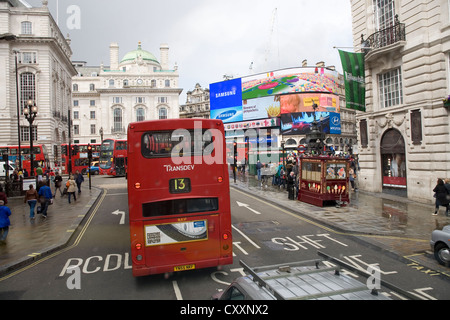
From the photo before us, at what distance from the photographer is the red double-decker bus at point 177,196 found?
7004mm

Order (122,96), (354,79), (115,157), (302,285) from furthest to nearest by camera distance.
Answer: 1. (122,96)
2. (115,157)
3. (354,79)
4. (302,285)

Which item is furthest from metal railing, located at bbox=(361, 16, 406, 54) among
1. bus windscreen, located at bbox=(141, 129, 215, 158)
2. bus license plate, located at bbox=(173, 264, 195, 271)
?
bus license plate, located at bbox=(173, 264, 195, 271)

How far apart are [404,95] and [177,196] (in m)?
16.2

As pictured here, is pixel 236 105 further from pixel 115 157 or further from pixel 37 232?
pixel 37 232

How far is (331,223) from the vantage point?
496 inches

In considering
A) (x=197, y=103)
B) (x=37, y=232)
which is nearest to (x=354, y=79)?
(x=37, y=232)

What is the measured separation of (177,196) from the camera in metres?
7.15

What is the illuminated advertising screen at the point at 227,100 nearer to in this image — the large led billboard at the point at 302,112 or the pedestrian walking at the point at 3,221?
the large led billboard at the point at 302,112

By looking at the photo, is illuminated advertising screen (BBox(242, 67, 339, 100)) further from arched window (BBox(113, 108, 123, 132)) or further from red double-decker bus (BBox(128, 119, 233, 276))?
red double-decker bus (BBox(128, 119, 233, 276))

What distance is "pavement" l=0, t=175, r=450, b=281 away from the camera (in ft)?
30.3

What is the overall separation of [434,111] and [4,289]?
18.8 meters

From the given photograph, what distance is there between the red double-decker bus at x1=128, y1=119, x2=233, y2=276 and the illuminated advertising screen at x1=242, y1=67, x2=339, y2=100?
46.4m

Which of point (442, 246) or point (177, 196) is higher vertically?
point (177, 196)

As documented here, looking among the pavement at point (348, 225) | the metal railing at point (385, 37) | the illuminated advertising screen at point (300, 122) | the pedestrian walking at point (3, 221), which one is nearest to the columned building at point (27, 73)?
the pavement at point (348, 225)
